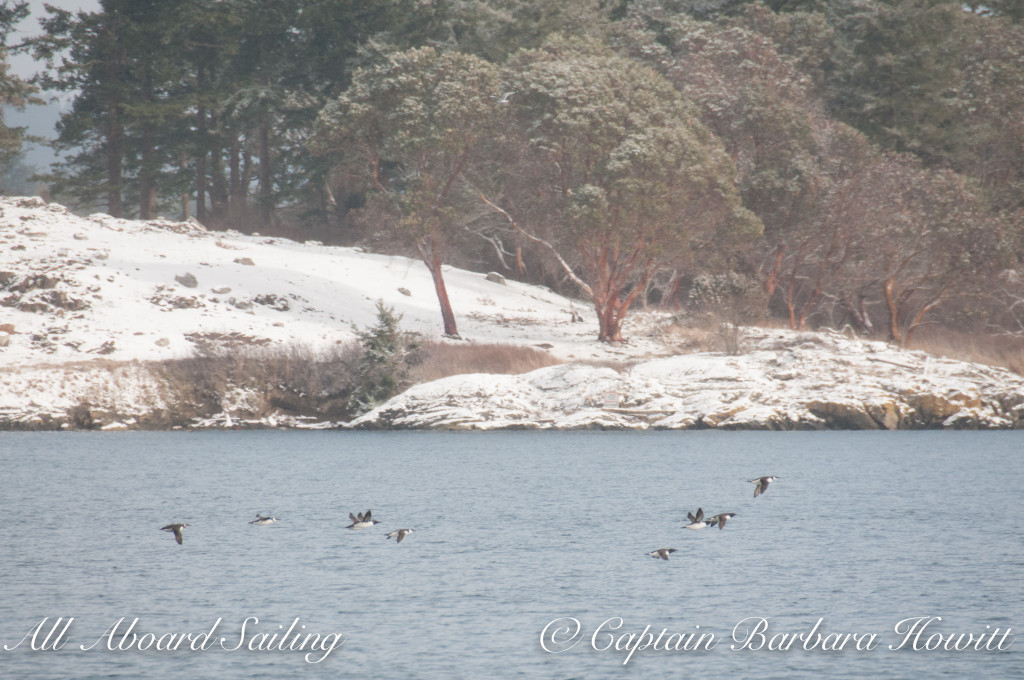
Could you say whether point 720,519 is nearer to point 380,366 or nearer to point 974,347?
point 380,366

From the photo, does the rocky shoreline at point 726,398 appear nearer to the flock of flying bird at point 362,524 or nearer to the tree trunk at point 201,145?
the flock of flying bird at point 362,524

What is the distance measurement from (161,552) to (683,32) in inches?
2021

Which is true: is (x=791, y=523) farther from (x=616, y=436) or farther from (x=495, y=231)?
(x=495, y=231)

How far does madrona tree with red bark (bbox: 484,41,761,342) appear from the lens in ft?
157

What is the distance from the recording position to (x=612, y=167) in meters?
47.0

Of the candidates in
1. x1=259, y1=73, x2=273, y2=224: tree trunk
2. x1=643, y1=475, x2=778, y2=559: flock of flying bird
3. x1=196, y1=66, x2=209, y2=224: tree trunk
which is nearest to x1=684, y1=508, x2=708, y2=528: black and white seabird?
x1=643, y1=475, x2=778, y2=559: flock of flying bird

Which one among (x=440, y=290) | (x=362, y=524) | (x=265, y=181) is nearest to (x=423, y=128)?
(x=440, y=290)

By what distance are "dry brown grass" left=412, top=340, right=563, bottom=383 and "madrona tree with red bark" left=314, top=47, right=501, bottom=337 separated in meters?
4.78

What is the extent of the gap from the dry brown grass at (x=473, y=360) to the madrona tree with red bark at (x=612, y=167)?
19.5 feet

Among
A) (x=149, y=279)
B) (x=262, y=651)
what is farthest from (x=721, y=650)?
(x=149, y=279)

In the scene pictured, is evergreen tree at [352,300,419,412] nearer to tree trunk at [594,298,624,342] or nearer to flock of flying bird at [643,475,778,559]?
tree trunk at [594,298,624,342]

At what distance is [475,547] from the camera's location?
20.0 meters

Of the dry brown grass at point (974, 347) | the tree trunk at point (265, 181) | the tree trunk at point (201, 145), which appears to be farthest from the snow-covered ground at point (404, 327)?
the tree trunk at point (265, 181)

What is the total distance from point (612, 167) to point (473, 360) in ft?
32.9
